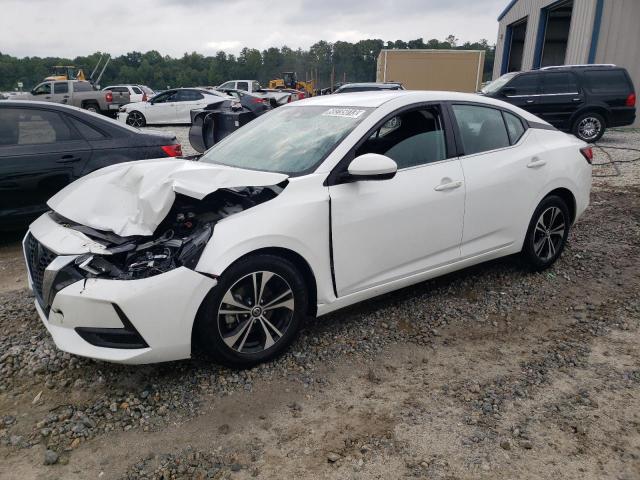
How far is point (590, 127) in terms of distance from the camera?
1189 centimetres

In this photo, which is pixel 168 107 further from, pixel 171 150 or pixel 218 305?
pixel 218 305

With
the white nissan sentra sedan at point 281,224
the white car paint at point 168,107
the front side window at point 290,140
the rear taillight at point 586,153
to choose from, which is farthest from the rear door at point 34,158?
the white car paint at point 168,107

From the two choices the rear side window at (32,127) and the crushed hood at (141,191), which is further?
the rear side window at (32,127)

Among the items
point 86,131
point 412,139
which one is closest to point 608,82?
point 412,139

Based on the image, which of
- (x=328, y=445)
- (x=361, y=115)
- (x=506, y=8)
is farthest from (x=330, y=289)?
(x=506, y=8)

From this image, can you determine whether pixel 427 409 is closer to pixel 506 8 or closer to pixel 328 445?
pixel 328 445

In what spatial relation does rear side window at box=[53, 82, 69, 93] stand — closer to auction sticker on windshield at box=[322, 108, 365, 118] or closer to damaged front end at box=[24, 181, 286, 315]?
damaged front end at box=[24, 181, 286, 315]

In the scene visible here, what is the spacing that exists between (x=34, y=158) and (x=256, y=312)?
3.40m

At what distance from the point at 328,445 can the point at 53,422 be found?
4.63ft

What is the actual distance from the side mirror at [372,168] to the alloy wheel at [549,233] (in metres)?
1.91

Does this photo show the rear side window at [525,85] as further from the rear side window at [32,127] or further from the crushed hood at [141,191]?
the crushed hood at [141,191]

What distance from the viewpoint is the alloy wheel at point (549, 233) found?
428 centimetres

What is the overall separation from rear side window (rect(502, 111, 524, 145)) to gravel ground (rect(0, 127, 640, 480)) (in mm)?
1324

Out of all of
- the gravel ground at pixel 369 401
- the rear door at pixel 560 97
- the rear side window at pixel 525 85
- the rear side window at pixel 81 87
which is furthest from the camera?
the rear side window at pixel 81 87
